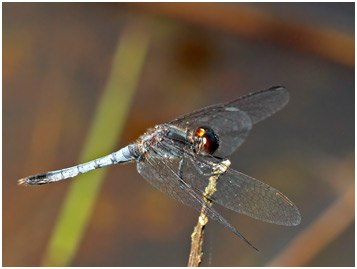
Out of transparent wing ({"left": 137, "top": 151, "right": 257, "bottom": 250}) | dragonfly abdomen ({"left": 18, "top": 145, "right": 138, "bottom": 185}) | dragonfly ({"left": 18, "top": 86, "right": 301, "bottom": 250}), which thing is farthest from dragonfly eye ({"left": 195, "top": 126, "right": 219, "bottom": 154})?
dragonfly abdomen ({"left": 18, "top": 145, "right": 138, "bottom": 185})

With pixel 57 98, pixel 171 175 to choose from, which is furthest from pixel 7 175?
pixel 171 175

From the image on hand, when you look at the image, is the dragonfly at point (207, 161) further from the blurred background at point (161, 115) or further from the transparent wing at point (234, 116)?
the blurred background at point (161, 115)

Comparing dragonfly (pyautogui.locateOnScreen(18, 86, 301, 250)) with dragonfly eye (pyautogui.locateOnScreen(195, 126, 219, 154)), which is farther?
dragonfly eye (pyautogui.locateOnScreen(195, 126, 219, 154))

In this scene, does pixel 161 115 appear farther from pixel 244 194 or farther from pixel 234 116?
pixel 244 194

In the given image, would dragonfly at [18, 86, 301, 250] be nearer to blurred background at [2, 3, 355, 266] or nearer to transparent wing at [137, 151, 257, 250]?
transparent wing at [137, 151, 257, 250]

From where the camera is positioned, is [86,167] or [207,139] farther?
[86,167]

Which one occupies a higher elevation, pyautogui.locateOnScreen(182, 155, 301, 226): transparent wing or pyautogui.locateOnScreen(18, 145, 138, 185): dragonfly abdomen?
pyautogui.locateOnScreen(182, 155, 301, 226): transparent wing

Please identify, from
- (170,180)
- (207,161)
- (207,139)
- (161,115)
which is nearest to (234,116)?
(207,139)
